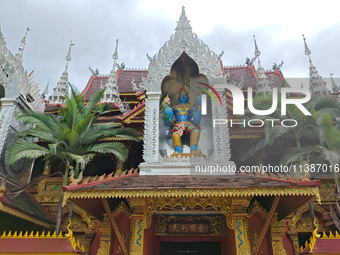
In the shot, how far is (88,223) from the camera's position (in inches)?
418

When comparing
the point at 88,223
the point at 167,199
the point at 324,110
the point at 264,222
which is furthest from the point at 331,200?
the point at 88,223

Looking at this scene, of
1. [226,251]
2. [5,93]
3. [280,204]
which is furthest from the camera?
[5,93]

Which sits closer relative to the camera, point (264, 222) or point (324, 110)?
point (264, 222)

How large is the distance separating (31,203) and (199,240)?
256 inches

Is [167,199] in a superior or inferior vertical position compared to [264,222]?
superior

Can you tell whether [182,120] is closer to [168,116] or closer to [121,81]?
[168,116]

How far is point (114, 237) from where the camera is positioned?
891 centimetres

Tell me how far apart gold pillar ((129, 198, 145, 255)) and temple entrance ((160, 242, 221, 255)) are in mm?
2672

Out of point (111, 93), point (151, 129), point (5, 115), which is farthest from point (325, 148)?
point (5, 115)

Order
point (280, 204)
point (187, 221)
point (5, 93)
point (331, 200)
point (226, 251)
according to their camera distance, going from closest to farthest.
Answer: point (280, 204), point (226, 251), point (187, 221), point (331, 200), point (5, 93)

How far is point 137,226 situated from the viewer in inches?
304

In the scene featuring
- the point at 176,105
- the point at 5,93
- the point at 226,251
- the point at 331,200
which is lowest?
the point at 226,251

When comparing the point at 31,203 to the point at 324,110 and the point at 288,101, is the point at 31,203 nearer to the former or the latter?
the point at 288,101

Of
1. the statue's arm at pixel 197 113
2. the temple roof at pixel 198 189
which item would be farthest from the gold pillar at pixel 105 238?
the statue's arm at pixel 197 113
